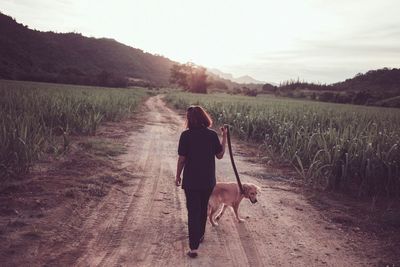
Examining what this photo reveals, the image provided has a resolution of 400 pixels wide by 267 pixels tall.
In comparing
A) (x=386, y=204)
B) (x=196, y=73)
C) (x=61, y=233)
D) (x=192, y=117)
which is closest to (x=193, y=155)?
(x=192, y=117)

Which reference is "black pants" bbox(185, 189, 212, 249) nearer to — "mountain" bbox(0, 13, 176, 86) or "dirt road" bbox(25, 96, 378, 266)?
"dirt road" bbox(25, 96, 378, 266)

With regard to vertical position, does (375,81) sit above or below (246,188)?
above

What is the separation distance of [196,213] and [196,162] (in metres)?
0.61

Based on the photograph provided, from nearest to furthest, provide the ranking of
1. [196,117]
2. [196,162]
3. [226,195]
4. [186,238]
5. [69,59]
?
[196,117] → [196,162] → [186,238] → [226,195] → [69,59]

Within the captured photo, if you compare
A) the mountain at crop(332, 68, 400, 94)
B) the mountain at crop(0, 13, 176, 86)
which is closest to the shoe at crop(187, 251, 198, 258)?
the mountain at crop(0, 13, 176, 86)

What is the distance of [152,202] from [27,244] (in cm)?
220

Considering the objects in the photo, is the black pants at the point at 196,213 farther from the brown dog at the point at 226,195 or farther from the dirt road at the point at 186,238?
the brown dog at the point at 226,195

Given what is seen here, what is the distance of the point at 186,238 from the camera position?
467cm

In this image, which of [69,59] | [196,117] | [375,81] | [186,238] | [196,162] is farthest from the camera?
[69,59]

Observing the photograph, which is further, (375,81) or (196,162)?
(375,81)

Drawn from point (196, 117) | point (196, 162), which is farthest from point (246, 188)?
point (196, 117)

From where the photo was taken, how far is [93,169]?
7.91 meters

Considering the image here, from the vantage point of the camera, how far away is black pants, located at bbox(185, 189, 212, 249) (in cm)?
415

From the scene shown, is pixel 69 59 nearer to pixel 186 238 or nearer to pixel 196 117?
pixel 186 238
